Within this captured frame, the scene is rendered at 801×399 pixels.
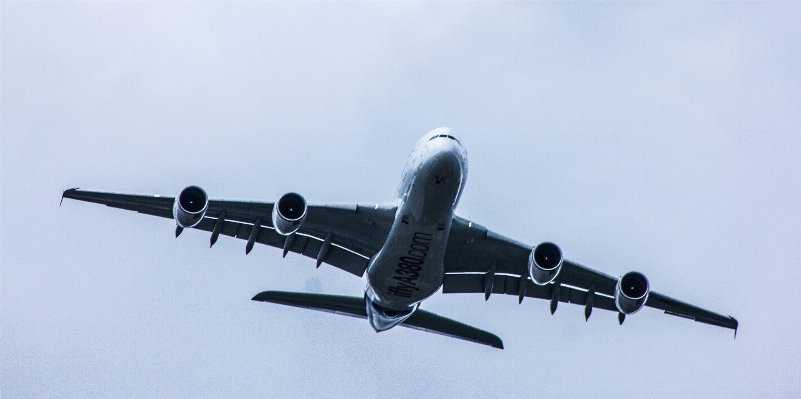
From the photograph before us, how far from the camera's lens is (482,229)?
27.7 meters

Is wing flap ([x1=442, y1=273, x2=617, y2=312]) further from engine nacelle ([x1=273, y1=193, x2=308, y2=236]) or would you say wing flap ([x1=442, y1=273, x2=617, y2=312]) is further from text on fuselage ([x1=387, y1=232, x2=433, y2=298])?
engine nacelle ([x1=273, y1=193, x2=308, y2=236])

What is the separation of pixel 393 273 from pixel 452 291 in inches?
187

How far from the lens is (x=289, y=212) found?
24.5 m

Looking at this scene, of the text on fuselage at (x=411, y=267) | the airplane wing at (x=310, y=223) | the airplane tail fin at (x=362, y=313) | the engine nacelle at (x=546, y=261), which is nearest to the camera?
the text on fuselage at (x=411, y=267)

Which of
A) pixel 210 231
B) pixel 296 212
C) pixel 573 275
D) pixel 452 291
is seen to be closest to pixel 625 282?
pixel 573 275

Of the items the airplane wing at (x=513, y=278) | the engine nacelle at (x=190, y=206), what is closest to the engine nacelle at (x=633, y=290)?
the airplane wing at (x=513, y=278)

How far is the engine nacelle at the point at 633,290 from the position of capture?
26.3 meters

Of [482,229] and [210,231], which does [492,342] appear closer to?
[482,229]

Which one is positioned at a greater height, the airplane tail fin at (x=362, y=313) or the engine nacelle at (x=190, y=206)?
the engine nacelle at (x=190, y=206)

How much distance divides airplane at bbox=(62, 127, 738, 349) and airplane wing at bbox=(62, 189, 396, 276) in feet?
0.12

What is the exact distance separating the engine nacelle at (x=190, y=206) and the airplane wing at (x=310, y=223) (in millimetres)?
1131

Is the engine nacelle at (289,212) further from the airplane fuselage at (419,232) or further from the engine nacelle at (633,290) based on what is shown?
the engine nacelle at (633,290)

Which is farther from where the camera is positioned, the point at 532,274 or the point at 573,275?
the point at 573,275

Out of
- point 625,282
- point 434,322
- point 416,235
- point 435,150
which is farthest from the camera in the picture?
point 434,322
